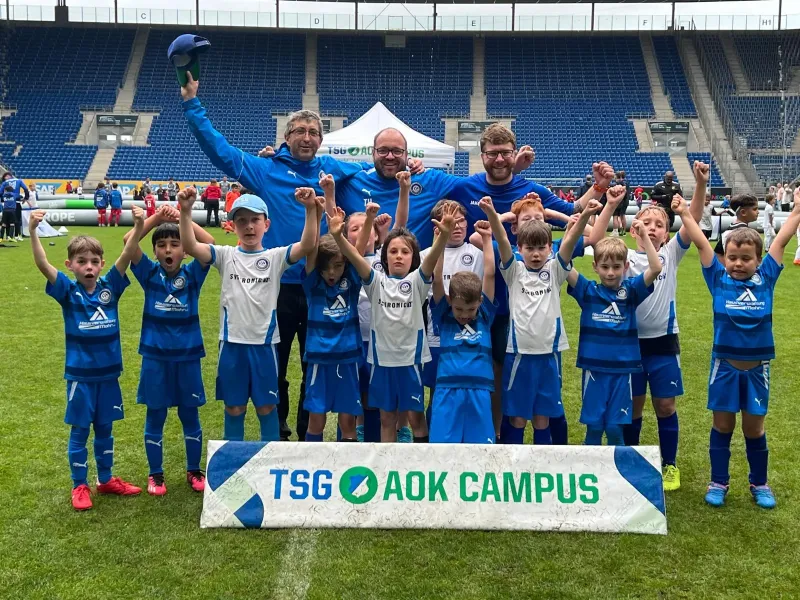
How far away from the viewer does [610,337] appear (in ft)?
14.0

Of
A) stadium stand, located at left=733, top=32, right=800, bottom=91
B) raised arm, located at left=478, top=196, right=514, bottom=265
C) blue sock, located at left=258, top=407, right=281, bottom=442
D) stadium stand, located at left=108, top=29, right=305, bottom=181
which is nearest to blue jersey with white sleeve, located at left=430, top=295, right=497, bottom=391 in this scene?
raised arm, located at left=478, top=196, right=514, bottom=265

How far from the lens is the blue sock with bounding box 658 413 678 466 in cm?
453

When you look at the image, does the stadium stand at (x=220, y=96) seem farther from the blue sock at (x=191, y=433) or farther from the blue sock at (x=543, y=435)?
the blue sock at (x=543, y=435)

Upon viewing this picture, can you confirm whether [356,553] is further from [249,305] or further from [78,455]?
[78,455]

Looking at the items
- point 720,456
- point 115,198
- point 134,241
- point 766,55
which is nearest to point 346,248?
point 134,241

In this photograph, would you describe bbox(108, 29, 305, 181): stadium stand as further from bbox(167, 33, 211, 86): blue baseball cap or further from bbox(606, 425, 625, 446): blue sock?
bbox(606, 425, 625, 446): blue sock

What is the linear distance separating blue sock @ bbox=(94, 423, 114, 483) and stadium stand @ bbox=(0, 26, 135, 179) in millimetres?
34056

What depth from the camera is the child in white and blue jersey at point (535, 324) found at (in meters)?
4.27

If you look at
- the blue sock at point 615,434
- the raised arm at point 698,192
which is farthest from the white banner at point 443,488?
the raised arm at point 698,192

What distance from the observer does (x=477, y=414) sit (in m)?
4.14

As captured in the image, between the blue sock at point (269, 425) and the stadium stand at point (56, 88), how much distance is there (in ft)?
112

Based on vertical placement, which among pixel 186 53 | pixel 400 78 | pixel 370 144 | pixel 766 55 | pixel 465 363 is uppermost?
pixel 766 55

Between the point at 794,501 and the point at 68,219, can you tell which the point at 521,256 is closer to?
the point at 794,501

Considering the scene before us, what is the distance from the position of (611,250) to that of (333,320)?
1572 millimetres
